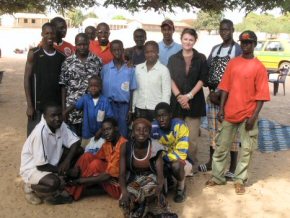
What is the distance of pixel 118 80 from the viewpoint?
472 centimetres

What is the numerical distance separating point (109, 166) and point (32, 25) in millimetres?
55792

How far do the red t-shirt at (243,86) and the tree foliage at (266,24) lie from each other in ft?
177

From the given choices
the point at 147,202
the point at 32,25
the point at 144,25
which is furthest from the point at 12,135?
the point at 32,25

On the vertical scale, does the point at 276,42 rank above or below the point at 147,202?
above

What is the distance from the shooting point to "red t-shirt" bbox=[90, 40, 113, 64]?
520 cm

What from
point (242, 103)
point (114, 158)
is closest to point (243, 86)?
point (242, 103)

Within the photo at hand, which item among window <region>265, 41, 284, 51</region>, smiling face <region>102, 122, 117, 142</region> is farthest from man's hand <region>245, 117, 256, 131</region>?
window <region>265, 41, 284, 51</region>

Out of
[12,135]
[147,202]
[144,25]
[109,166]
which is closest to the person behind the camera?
[147,202]

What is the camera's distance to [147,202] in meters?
3.92

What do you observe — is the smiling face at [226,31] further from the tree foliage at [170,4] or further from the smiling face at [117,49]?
the tree foliage at [170,4]

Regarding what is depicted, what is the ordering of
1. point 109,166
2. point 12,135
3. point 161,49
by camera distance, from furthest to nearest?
point 12,135 < point 161,49 < point 109,166

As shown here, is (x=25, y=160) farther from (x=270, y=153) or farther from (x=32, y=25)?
(x=32, y=25)

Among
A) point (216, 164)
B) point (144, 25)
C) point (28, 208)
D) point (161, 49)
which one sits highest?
point (144, 25)

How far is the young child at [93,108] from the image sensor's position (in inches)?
178
